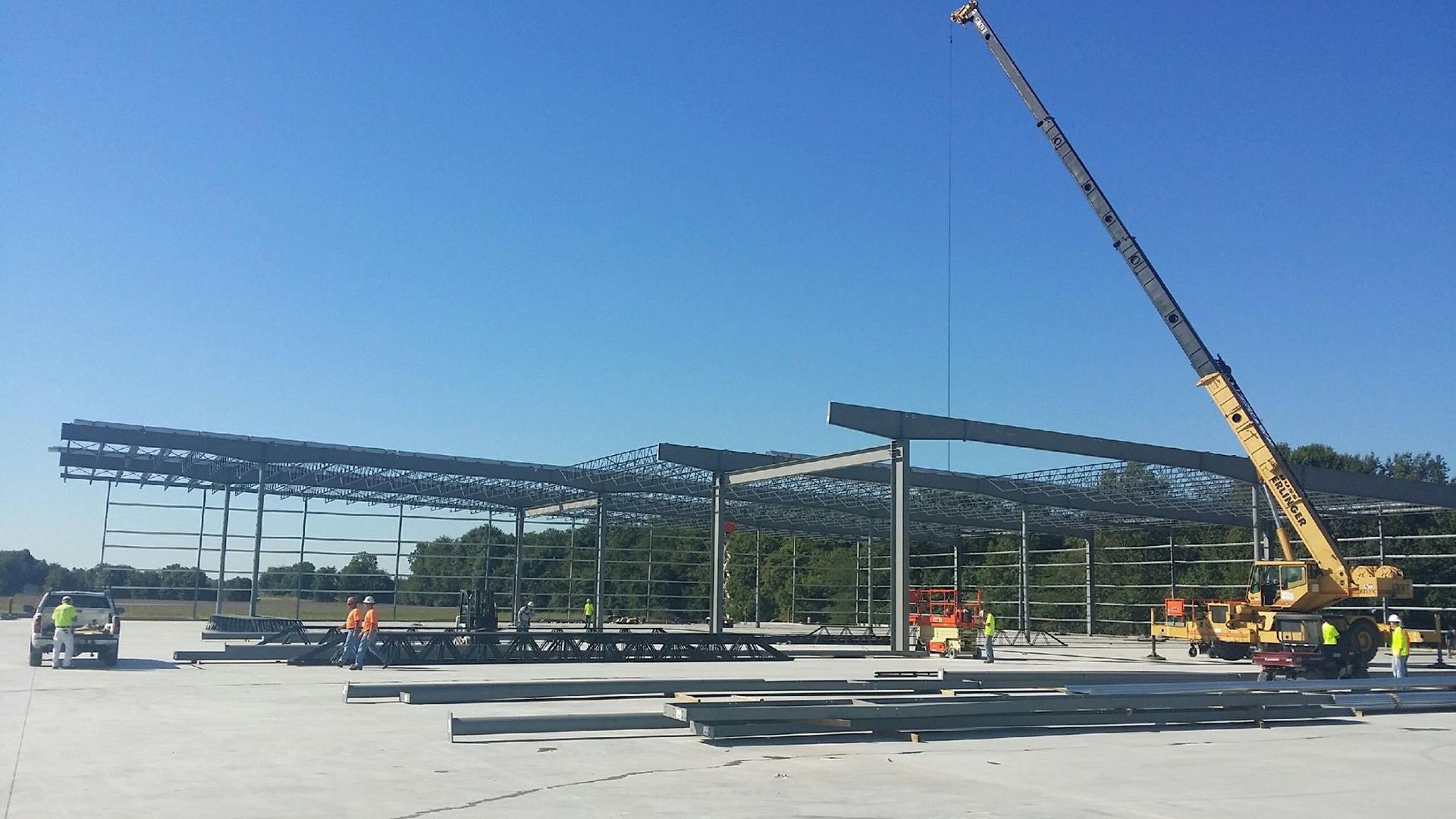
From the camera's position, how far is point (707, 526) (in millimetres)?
57094

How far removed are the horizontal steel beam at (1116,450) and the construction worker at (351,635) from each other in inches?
549

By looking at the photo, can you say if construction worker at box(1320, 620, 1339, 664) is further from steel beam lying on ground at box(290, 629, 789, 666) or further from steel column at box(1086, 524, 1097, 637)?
steel column at box(1086, 524, 1097, 637)

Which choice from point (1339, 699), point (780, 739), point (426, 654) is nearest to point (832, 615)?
point (426, 654)

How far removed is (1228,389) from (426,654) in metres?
25.5

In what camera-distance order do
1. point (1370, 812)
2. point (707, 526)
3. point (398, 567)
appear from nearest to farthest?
point (1370, 812) < point (398, 567) < point (707, 526)

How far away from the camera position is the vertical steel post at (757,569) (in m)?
63.9

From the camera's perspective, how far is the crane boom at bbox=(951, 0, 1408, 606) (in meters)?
34.2

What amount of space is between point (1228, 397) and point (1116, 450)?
409cm

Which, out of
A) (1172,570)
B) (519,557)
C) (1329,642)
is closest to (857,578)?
(1172,570)

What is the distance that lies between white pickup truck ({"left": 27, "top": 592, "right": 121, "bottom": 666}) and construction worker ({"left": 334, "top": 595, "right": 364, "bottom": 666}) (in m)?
4.93

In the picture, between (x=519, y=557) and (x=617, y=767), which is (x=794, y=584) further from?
(x=617, y=767)

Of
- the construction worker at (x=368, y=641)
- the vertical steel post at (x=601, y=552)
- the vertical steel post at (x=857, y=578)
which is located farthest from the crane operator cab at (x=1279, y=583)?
the vertical steel post at (x=857, y=578)

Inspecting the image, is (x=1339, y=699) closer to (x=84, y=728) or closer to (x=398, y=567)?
(x=84, y=728)

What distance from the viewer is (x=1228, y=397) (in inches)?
1441
